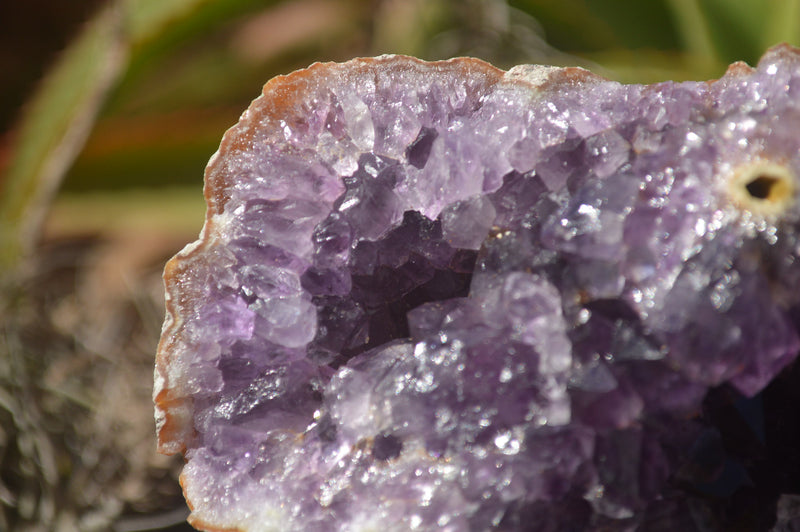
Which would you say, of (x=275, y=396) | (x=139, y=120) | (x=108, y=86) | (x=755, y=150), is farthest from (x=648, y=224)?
→ (x=139, y=120)

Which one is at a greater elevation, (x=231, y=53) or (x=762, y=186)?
(x=762, y=186)

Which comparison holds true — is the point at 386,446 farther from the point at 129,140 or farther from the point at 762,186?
the point at 129,140

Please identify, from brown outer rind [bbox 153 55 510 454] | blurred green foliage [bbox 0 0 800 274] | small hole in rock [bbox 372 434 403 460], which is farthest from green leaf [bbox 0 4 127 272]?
small hole in rock [bbox 372 434 403 460]

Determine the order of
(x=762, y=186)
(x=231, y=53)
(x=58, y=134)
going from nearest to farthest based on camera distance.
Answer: (x=762, y=186) < (x=58, y=134) < (x=231, y=53)

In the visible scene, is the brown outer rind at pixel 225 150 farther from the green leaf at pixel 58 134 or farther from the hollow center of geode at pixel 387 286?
the green leaf at pixel 58 134

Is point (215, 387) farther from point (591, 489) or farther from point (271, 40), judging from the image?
point (271, 40)

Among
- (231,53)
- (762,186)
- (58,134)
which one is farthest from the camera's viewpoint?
(231,53)

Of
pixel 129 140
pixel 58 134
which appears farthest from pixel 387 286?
pixel 129 140
